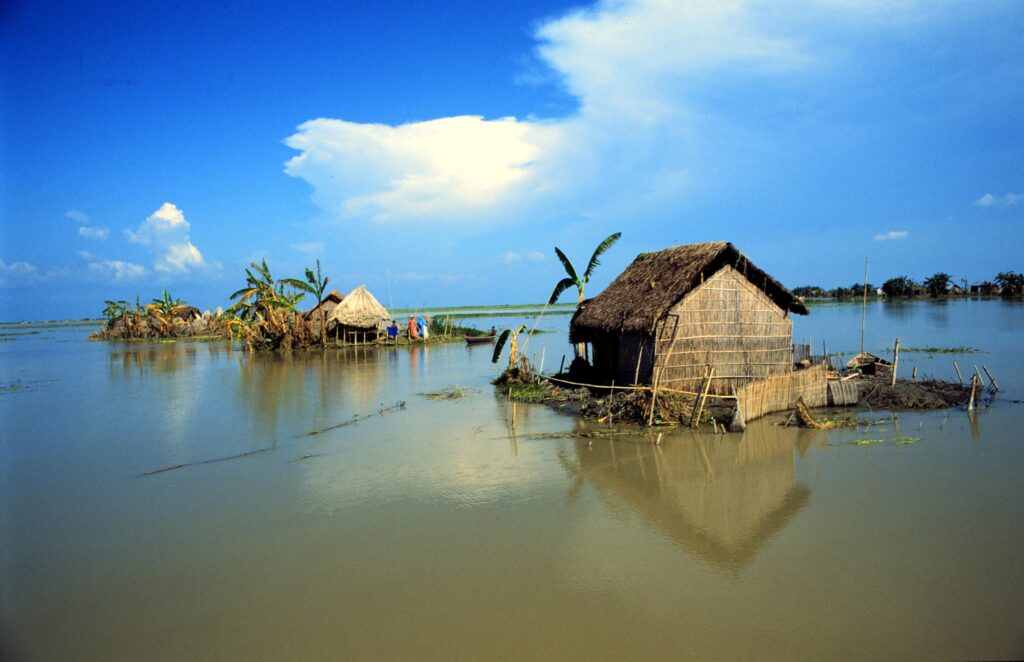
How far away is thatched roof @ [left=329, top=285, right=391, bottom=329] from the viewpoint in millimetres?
25797

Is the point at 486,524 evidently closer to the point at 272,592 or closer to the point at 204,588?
the point at 272,592

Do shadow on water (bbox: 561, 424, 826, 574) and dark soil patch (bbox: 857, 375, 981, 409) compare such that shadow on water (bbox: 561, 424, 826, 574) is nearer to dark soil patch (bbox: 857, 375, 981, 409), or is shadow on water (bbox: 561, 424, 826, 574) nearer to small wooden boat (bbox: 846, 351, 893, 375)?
dark soil patch (bbox: 857, 375, 981, 409)

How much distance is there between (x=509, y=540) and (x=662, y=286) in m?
6.72

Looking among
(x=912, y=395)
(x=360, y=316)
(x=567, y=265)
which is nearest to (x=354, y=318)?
(x=360, y=316)

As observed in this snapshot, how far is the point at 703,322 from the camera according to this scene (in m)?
10.9

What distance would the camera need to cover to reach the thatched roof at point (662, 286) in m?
10.6

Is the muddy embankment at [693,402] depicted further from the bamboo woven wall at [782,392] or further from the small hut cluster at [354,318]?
the small hut cluster at [354,318]

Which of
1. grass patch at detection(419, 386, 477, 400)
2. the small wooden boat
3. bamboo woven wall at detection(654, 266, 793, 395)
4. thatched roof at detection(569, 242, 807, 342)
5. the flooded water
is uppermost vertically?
thatched roof at detection(569, 242, 807, 342)

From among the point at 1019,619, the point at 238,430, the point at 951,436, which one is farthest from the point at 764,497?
the point at 238,430

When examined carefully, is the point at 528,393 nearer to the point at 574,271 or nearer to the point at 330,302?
the point at 574,271

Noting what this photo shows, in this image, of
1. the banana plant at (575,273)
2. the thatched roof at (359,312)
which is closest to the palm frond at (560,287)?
the banana plant at (575,273)

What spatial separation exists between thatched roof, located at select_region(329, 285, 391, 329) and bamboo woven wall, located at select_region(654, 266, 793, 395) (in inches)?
710

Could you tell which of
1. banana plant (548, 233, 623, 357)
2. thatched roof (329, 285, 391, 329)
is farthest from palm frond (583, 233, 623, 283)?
thatched roof (329, 285, 391, 329)

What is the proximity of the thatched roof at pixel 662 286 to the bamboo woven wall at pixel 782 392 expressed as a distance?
1.72 meters
